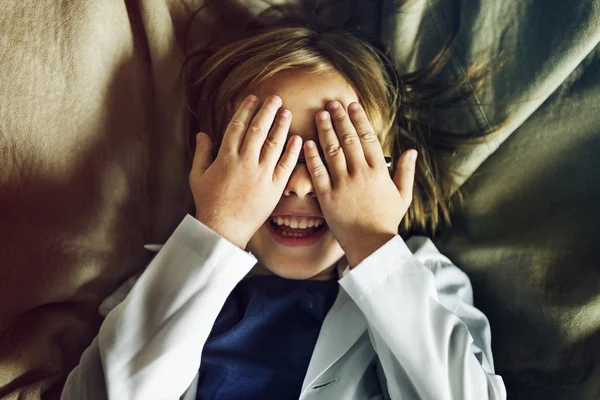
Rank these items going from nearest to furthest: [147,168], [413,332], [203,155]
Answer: [413,332] → [203,155] → [147,168]

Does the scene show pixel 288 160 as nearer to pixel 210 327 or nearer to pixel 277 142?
pixel 277 142

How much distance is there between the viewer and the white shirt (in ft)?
2.42

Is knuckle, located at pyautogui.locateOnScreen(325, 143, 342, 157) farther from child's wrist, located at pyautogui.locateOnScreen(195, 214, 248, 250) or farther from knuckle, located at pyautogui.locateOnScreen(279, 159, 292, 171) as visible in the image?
child's wrist, located at pyautogui.locateOnScreen(195, 214, 248, 250)

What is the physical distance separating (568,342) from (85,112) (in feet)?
2.64

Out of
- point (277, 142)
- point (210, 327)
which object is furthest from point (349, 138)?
point (210, 327)

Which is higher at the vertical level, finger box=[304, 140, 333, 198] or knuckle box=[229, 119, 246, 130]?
knuckle box=[229, 119, 246, 130]

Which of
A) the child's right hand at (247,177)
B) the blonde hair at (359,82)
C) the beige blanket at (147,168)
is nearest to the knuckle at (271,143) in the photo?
the child's right hand at (247,177)

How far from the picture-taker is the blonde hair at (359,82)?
0.90 metres

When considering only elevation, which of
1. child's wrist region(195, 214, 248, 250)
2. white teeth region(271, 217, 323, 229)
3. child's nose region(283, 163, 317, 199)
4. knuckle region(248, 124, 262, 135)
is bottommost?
white teeth region(271, 217, 323, 229)

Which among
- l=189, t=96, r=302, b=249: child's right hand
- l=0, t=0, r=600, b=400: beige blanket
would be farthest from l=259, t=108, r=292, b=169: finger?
l=0, t=0, r=600, b=400: beige blanket

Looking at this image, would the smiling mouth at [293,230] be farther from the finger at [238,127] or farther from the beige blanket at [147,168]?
the beige blanket at [147,168]

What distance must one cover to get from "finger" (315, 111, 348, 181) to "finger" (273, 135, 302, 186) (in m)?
0.03

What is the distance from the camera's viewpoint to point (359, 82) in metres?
0.89

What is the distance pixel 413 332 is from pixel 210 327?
0.27 m
